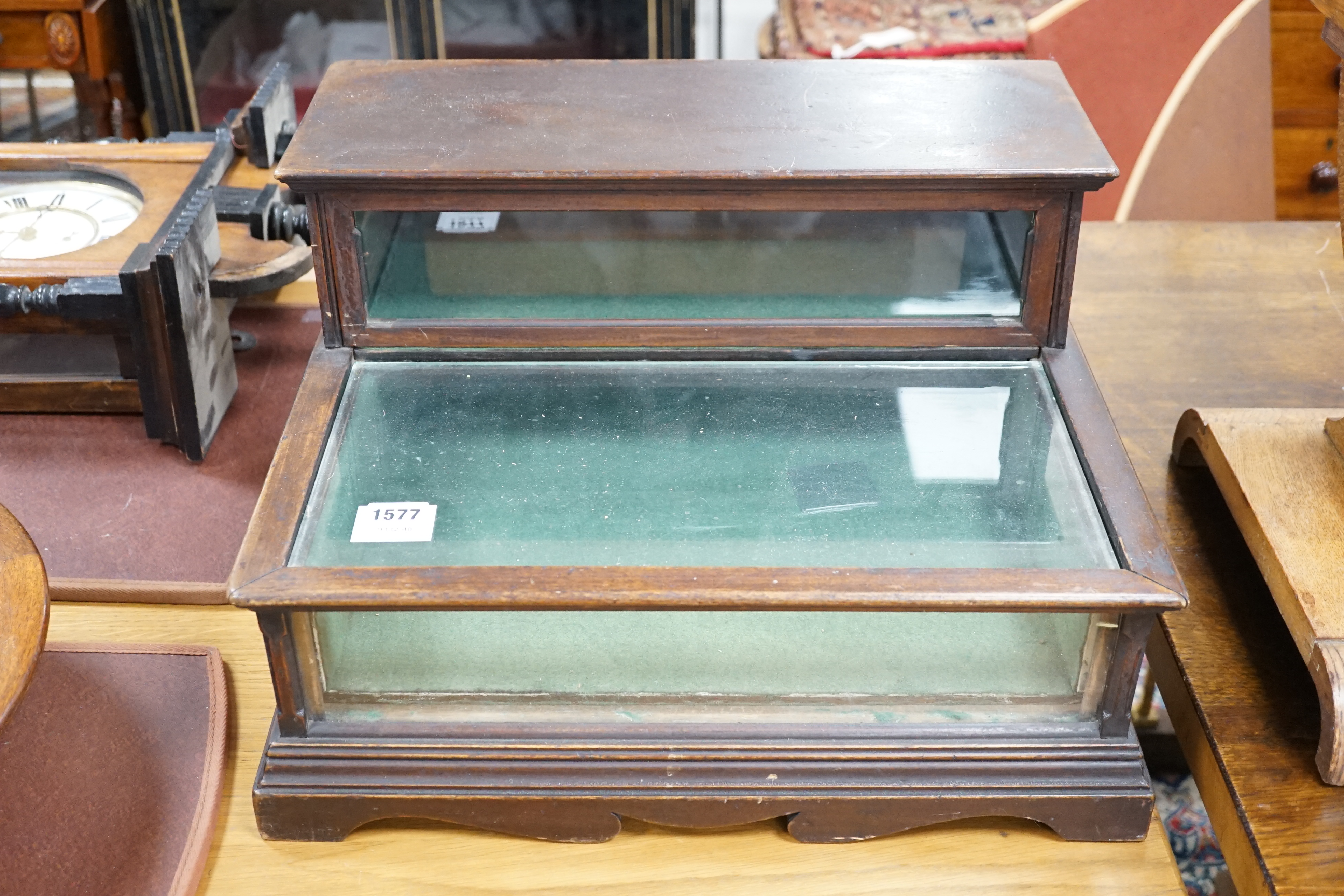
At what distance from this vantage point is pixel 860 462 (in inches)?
41.6

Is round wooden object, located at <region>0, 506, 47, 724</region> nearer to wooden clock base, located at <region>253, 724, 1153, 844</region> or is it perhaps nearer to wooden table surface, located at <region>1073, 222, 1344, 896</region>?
wooden clock base, located at <region>253, 724, 1153, 844</region>

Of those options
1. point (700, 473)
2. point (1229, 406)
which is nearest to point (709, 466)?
point (700, 473)

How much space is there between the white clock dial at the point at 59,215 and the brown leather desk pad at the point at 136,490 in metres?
0.18

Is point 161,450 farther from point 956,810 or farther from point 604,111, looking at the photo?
point 956,810

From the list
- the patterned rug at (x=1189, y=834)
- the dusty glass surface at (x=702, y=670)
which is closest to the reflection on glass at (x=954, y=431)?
the dusty glass surface at (x=702, y=670)

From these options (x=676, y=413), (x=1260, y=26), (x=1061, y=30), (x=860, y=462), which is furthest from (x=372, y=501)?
(x=1260, y=26)

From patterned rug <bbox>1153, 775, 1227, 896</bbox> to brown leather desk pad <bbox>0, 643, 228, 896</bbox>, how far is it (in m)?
1.00

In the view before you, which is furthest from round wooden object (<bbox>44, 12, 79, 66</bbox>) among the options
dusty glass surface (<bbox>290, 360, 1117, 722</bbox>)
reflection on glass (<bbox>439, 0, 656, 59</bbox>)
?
dusty glass surface (<bbox>290, 360, 1117, 722</bbox>)

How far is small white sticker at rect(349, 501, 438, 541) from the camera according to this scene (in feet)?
3.15

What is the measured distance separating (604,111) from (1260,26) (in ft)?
4.17

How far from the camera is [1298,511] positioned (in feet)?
3.35

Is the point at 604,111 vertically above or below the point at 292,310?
above

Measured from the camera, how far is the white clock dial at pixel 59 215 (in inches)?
53.4

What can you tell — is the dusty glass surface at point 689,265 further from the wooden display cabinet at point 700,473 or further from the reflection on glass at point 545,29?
the reflection on glass at point 545,29
